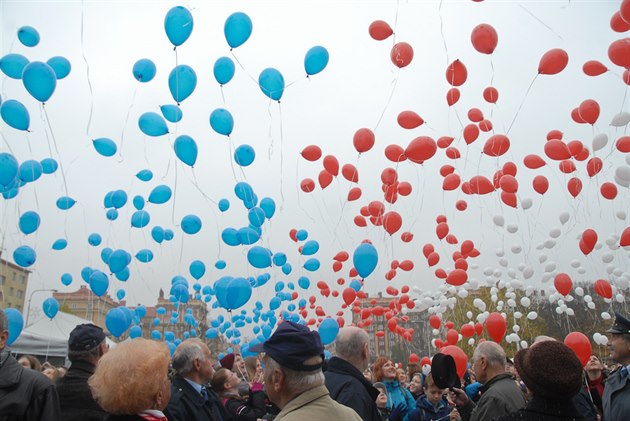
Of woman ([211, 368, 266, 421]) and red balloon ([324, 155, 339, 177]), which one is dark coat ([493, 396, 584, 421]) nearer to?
woman ([211, 368, 266, 421])

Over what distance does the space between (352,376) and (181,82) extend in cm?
464

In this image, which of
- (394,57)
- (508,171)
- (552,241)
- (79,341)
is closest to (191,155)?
(394,57)

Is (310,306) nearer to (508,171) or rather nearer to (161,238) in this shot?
(161,238)

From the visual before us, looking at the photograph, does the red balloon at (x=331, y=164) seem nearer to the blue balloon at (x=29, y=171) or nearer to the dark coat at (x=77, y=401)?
the blue balloon at (x=29, y=171)

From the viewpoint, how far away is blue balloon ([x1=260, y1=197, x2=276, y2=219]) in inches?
337

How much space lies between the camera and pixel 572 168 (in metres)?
7.57

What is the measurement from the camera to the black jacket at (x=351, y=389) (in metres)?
2.32

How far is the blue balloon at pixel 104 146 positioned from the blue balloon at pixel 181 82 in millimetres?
1677

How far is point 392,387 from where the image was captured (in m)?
4.26

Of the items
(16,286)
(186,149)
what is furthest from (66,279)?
(16,286)

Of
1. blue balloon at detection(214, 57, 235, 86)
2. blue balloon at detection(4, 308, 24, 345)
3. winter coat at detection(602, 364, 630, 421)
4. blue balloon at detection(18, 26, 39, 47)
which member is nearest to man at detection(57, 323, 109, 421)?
winter coat at detection(602, 364, 630, 421)

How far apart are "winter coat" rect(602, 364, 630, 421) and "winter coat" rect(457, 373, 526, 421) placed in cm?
63

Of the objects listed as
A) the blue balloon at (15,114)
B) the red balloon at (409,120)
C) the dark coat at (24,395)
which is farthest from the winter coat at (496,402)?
the blue balloon at (15,114)

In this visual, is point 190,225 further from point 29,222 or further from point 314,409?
point 314,409
